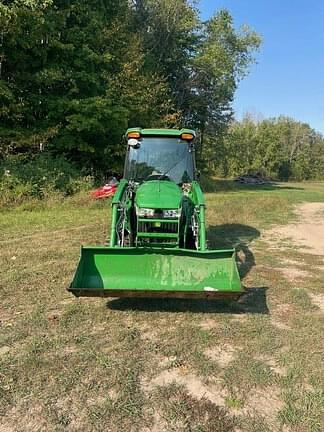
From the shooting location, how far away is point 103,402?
11.0ft

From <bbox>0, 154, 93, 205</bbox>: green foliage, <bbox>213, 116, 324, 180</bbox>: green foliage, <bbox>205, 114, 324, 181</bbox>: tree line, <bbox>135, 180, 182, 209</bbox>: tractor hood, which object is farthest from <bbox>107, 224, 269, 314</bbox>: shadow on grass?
<bbox>213, 116, 324, 180</bbox>: green foliage

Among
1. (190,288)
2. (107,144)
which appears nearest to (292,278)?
(190,288)

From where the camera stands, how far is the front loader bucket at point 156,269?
5078mm

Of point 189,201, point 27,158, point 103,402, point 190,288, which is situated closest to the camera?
point 103,402

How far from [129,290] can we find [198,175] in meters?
3.37

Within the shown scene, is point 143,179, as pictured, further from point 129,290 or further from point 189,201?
point 129,290

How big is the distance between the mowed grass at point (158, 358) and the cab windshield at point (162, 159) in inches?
78.0

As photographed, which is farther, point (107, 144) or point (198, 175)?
point (107, 144)

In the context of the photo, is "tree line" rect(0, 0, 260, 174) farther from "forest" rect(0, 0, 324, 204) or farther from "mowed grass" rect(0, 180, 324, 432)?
"mowed grass" rect(0, 180, 324, 432)

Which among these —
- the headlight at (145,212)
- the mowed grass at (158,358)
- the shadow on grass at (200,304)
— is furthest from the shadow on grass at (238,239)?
the headlight at (145,212)

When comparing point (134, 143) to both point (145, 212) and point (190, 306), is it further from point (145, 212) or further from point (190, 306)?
point (190, 306)

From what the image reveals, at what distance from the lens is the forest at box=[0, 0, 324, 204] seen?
53.1ft

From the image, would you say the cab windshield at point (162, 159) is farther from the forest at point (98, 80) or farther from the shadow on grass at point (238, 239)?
the forest at point (98, 80)

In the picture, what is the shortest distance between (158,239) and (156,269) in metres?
0.85
